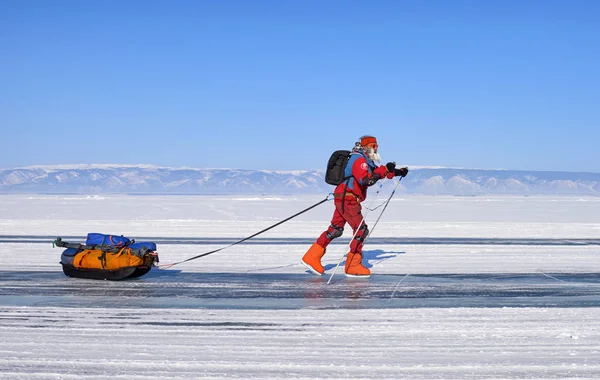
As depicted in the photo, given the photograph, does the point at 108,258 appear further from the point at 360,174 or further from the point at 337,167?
the point at 360,174

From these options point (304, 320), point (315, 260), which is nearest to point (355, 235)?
point (315, 260)

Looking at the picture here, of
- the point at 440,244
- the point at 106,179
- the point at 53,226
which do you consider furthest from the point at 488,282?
the point at 106,179

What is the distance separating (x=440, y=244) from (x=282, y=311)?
8.65 meters

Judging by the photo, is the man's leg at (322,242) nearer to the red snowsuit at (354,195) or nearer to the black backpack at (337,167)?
the red snowsuit at (354,195)

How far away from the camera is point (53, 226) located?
20875mm

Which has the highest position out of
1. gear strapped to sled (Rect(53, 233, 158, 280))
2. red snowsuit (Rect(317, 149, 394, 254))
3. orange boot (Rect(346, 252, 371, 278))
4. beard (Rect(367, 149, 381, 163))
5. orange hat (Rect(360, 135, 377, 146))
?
orange hat (Rect(360, 135, 377, 146))

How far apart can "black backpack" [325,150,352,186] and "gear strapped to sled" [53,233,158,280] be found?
9.10 feet

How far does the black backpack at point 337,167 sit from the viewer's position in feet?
30.5

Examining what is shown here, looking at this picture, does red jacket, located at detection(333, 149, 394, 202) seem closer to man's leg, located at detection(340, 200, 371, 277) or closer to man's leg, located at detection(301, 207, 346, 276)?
man's leg, located at detection(340, 200, 371, 277)

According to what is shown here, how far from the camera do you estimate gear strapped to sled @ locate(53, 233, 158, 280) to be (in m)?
8.70

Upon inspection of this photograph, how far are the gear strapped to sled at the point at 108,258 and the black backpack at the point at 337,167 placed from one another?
277cm

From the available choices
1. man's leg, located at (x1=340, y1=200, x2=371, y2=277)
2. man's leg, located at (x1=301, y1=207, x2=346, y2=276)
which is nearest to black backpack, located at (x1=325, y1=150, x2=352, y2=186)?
man's leg, located at (x1=340, y1=200, x2=371, y2=277)

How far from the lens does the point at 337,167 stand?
9.31 metres

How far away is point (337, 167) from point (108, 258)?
3.46 m
